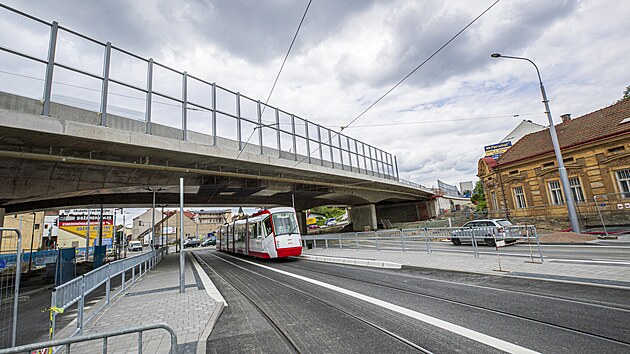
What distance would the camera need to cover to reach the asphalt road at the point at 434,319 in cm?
393

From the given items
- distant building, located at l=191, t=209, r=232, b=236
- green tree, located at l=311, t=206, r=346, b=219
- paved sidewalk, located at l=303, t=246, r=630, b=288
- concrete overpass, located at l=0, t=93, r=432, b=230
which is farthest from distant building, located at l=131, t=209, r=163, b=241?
paved sidewalk, located at l=303, t=246, r=630, b=288

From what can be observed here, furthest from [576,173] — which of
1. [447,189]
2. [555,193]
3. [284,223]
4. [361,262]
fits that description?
[447,189]

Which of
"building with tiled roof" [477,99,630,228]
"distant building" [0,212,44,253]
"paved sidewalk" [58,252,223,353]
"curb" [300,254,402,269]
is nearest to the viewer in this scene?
"paved sidewalk" [58,252,223,353]

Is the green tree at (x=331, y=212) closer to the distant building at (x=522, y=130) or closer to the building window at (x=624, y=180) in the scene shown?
the distant building at (x=522, y=130)

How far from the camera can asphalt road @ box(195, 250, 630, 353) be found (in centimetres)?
393

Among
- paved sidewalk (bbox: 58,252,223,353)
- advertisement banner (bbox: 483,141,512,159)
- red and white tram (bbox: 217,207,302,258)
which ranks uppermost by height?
advertisement banner (bbox: 483,141,512,159)

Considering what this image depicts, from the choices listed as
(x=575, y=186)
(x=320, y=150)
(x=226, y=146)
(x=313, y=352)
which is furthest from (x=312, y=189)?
(x=313, y=352)

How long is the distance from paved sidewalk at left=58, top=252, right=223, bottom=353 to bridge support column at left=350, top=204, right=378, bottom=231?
114 feet

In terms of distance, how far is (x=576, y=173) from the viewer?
2136 centimetres

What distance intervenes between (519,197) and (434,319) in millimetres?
26256

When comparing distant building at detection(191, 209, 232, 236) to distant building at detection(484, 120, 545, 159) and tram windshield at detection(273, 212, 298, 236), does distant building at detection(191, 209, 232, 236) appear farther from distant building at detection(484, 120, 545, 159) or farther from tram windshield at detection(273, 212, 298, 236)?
tram windshield at detection(273, 212, 298, 236)

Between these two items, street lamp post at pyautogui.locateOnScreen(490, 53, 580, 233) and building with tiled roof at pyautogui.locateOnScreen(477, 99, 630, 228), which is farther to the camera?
building with tiled roof at pyautogui.locateOnScreen(477, 99, 630, 228)

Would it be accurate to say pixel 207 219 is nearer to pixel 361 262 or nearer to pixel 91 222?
pixel 91 222

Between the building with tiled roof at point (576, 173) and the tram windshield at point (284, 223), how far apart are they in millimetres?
18418
